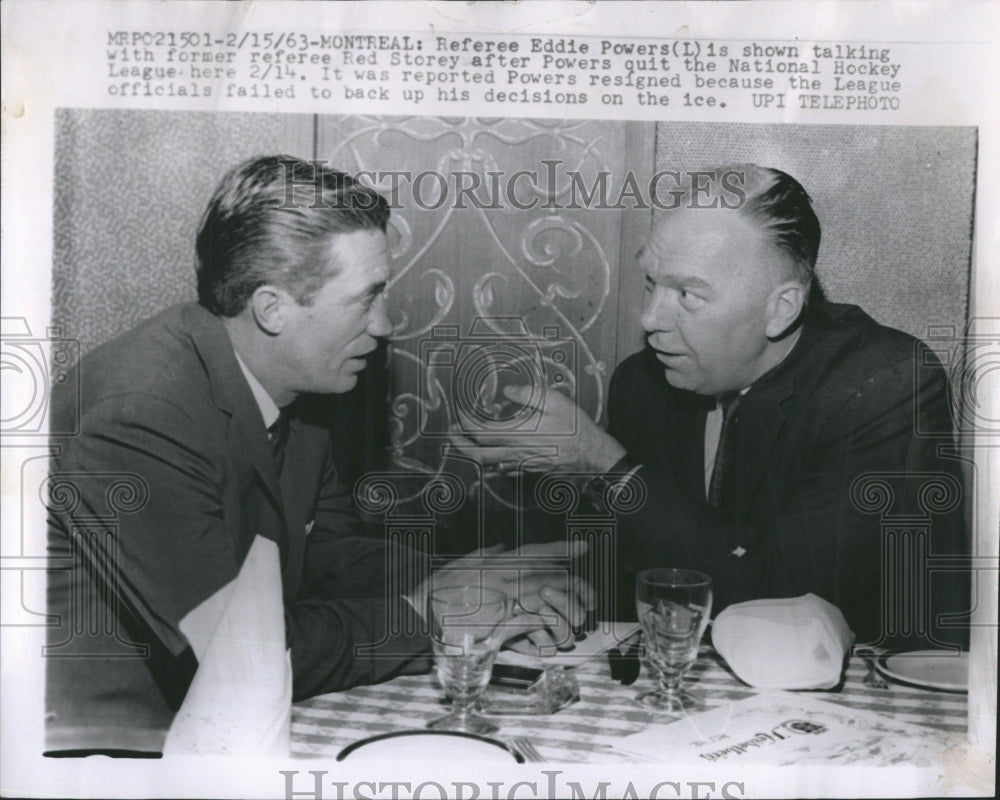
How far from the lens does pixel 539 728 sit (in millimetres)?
1096

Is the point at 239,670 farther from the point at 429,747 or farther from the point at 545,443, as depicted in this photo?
the point at 545,443

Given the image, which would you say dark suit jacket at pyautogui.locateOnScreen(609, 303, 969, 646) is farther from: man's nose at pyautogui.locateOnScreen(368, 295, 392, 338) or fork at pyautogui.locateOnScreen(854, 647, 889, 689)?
man's nose at pyautogui.locateOnScreen(368, 295, 392, 338)

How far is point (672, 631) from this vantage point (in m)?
1.08

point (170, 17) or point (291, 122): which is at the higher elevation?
point (170, 17)

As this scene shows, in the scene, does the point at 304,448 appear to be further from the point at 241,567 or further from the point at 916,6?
the point at 916,6

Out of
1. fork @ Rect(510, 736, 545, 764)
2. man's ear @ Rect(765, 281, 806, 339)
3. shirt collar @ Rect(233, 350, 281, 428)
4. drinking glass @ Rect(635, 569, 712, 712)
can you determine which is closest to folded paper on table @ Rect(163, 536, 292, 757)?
shirt collar @ Rect(233, 350, 281, 428)

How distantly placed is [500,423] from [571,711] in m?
0.29

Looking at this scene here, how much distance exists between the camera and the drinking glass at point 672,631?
1.08 metres

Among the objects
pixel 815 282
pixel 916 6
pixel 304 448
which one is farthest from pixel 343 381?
pixel 916 6

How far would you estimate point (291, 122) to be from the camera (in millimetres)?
1110

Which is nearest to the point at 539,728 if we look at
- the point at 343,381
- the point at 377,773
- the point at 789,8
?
the point at 377,773

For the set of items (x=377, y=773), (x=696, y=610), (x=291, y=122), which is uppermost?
(x=291, y=122)

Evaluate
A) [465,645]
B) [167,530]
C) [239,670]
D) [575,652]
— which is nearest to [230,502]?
[167,530]

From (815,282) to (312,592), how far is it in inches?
23.9
